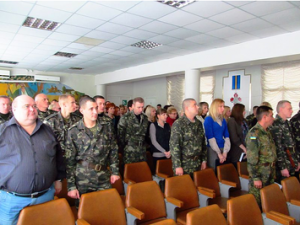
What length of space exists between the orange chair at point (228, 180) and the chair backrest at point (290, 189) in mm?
593

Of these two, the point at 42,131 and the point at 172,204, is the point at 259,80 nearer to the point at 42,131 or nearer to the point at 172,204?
the point at 172,204

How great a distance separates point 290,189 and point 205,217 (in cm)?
137

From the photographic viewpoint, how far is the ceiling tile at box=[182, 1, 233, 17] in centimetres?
342

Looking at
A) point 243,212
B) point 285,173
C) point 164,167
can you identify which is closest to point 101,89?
point 164,167

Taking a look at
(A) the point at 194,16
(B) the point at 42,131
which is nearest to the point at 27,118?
(B) the point at 42,131

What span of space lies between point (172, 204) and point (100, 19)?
3283 mm

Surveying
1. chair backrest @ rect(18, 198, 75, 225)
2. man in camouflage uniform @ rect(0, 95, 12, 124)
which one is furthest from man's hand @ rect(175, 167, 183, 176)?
man in camouflage uniform @ rect(0, 95, 12, 124)

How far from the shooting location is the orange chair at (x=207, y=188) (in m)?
2.56

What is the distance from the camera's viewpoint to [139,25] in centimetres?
435

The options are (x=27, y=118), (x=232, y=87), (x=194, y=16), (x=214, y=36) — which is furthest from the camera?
(x=232, y=87)

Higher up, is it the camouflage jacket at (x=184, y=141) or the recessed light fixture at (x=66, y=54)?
the recessed light fixture at (x=66, y=54)

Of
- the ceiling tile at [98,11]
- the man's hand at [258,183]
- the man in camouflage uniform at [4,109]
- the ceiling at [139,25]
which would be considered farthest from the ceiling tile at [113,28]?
the man's hand at [258,183]

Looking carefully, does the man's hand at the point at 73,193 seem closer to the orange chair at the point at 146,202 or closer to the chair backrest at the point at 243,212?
the orange chair at the point at 146,202

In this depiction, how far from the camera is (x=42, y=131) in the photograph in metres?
1.91
